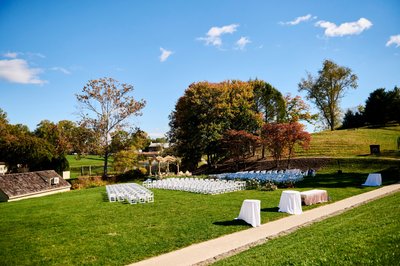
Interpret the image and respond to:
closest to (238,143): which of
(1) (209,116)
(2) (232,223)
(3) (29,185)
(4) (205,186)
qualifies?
(1) (209,116)

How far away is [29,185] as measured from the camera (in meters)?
28.1

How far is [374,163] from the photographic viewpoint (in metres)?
31.7

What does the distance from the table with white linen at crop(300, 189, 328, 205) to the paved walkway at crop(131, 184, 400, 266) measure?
1050 millimetres

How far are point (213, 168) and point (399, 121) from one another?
38.8 metres

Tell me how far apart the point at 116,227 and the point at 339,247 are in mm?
8931

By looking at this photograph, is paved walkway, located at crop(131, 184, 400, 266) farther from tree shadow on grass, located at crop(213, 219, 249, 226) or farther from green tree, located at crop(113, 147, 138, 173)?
green tree, located at crop(113, 147, 138, 173)

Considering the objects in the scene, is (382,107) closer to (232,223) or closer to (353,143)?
(353,143)

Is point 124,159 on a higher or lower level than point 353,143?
lower

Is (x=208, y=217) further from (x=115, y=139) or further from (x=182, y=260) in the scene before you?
(x=115, y=139)

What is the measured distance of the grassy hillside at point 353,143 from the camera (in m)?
38.2

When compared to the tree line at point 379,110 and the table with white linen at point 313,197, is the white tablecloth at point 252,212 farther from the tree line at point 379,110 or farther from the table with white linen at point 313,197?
the tree line at point 379,110

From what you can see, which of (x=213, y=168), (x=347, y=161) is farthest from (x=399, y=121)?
(x=213, y=168)

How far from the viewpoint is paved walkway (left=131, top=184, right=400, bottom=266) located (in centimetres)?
870

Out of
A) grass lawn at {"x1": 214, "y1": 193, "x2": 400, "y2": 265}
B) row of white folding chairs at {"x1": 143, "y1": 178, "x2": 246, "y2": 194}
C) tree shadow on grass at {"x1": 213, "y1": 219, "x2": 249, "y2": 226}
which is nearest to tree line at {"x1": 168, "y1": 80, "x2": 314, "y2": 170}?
row of white folding chairs at {"x1": 143, "y1": 178, "x2": 246, "y2": 194}
